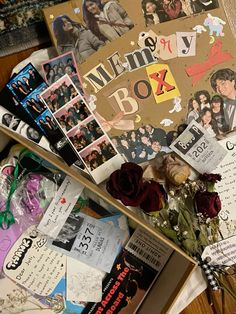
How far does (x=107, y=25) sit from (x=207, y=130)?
330 millimetres

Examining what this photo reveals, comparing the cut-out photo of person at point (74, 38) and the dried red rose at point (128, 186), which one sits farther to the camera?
the cut-out photo of person at point (74, 38)

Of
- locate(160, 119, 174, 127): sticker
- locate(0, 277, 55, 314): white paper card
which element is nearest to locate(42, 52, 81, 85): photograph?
locate(160, 119, 174, 127): sticker

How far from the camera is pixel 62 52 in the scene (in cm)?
103

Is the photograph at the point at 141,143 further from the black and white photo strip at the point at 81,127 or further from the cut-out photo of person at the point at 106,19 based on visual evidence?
the cut-out photo of person at the point at 106,19

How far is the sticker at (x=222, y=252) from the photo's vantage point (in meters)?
1.01

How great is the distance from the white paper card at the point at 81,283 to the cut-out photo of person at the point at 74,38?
1.50ft

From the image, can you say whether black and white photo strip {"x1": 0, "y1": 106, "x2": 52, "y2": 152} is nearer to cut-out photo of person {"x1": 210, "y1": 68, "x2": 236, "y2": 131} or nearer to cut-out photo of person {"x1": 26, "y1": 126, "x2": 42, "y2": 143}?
cut-out photo of person {"x1": 26, "y1": 126, "x2": 42, "y2": 143}

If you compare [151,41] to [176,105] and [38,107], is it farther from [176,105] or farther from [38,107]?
[38,107]

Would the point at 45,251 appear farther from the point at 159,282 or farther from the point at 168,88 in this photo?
the point at 168,88

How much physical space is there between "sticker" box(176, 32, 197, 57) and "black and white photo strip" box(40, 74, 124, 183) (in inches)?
10.1

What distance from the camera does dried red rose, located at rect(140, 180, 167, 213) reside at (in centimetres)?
94

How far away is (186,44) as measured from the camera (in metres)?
1.06

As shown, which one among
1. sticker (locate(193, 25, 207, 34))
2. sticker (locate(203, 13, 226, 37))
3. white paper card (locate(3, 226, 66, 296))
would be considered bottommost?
white paper card (locate(3, 226, 66, 296))

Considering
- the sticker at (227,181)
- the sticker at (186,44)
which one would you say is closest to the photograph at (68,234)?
the sticker at (227,181)
